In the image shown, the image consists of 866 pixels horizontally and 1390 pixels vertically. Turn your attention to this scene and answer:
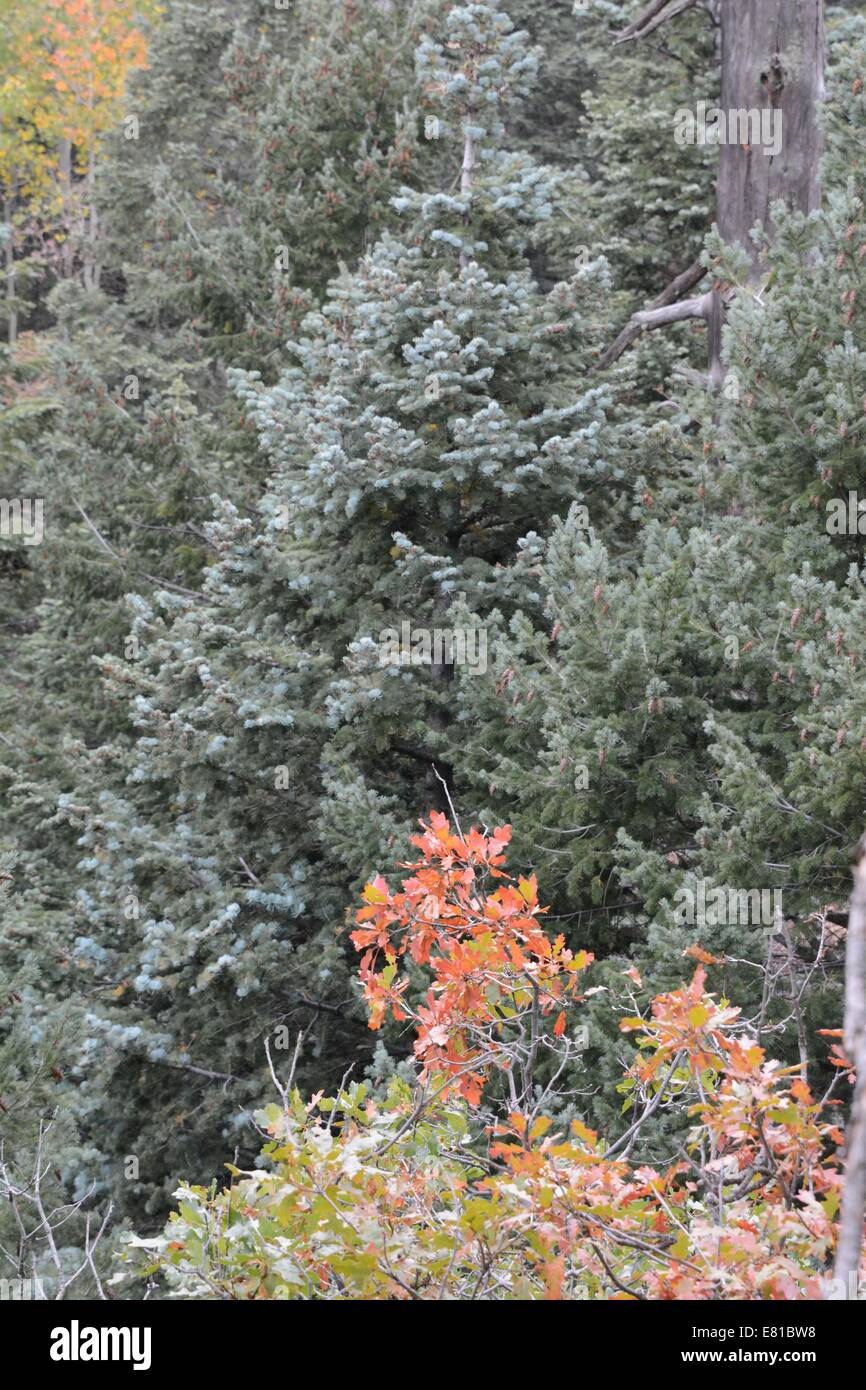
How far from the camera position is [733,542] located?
7.30 m

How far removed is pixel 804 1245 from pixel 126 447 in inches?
436

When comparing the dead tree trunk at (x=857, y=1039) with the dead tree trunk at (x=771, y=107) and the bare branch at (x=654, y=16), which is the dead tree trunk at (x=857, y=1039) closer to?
the dead tree trunk at (x=771, y=107)

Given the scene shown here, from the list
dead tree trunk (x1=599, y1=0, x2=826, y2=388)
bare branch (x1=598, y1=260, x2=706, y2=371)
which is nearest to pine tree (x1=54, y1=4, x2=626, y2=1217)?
bare branch (x1=598, y1=260, x2=706, y2=371)

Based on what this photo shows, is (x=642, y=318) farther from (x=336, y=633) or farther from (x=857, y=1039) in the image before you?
(x=857, y=1039)

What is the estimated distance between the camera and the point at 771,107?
364 inches

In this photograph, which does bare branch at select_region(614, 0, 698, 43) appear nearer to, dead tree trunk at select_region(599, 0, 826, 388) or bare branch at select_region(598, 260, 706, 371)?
dead tree trunk at select_region(599, 0, 826, 388)

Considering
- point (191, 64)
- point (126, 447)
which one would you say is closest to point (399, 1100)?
point (126, 447)

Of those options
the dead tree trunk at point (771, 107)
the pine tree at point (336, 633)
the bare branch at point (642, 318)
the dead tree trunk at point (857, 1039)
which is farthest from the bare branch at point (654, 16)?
the dead tree trunk at point (857, 1039)

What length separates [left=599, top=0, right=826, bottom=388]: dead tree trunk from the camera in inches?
364

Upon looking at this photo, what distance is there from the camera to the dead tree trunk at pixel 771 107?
30.3 feet

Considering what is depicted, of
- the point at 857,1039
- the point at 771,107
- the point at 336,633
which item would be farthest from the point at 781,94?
the point at 857,1039
